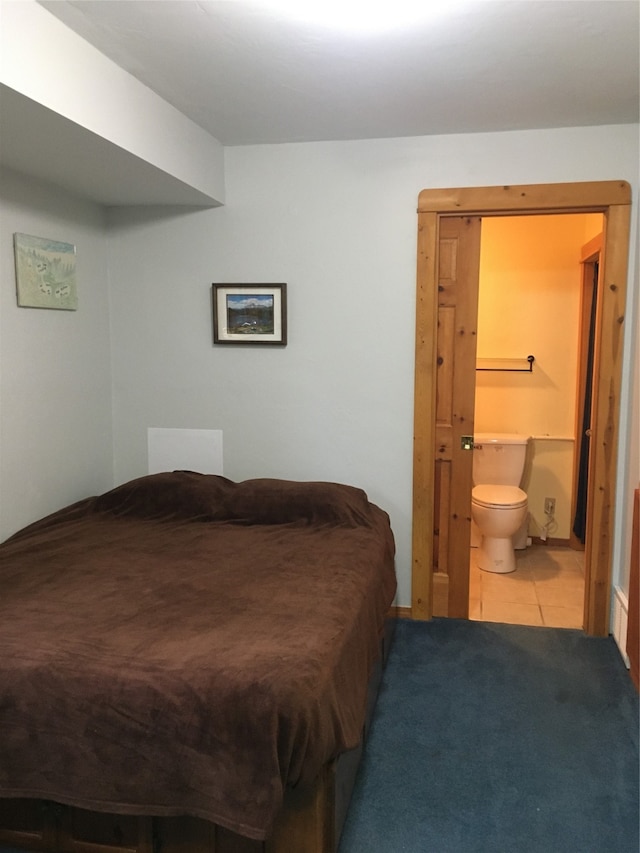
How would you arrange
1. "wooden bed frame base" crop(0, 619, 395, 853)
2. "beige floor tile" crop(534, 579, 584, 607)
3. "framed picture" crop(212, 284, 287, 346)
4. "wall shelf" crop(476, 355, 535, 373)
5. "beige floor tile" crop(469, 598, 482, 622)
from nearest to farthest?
"wooden bed frame base" crop(0, 619, 395, 853) → "framed picture" crop(212, 284, 287, 346) → "beige floor tile" crop(469, 598, 482, 622) → "beige floor tile" crop(534, 579, 584, 607) → "wall shelf" crop(476, 355, 535, 373)

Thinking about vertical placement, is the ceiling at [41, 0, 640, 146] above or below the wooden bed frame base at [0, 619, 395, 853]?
above

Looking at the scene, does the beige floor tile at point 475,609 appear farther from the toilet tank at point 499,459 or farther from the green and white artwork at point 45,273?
the green and white artwork at point 45,273

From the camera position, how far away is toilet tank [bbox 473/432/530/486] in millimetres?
4539

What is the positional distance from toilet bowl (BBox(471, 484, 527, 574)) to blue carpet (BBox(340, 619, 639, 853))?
96 centimetres

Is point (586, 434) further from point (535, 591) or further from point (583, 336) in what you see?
point (535, 591)

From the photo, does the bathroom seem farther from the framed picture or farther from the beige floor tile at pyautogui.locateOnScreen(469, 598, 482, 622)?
the framed picture

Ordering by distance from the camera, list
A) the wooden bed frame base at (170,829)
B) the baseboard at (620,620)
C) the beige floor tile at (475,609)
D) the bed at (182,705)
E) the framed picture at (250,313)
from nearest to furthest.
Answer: the bed at (182,705), the wooden bed frame base at (170,829), the baseboard at (620,620), the framed picture at (250,313), the beige floor tile at (475,609)

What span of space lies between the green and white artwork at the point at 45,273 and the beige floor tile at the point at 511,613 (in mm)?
2628

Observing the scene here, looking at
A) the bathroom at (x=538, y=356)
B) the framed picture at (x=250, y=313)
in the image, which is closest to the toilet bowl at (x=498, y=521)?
the bathroom at (x=538, y=356)

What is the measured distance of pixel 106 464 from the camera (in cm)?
361

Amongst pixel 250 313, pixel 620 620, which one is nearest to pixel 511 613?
pixel 620 620

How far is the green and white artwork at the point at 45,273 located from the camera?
281 centimetres

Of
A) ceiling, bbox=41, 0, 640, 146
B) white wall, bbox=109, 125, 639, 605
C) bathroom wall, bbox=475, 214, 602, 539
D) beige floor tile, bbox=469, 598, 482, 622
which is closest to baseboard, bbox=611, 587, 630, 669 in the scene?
white wall, bbox=109, 125, 639, 605

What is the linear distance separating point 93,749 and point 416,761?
1.16 meters
